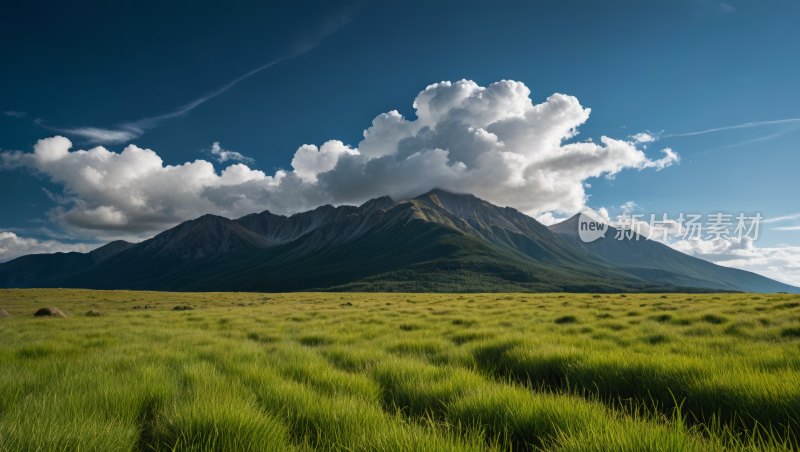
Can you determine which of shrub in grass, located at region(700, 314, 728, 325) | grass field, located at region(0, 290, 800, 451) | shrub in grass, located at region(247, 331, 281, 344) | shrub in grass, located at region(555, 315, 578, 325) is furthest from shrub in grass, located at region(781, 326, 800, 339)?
shrub in grass, located at region(247, 331, 281, 344)

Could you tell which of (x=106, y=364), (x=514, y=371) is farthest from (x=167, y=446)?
(x=514, y=371)

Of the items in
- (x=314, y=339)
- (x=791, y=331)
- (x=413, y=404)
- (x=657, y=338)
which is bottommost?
(x=314, y=339)

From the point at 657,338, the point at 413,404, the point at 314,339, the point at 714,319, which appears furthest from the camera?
the point at 714,319

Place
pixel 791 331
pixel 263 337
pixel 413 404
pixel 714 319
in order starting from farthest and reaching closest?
1. pixel 714 319
2. pixel 263 337
3. pixel 791 331
4. pixel 413 404

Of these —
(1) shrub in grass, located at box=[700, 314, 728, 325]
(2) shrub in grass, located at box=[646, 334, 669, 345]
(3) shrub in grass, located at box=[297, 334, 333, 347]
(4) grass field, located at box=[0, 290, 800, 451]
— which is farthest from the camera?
(1) shrub in grass, located at box=[700, 314, 728, 325]

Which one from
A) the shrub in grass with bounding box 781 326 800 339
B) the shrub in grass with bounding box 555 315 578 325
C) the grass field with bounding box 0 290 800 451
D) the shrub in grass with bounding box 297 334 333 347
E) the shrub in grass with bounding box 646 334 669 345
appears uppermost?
the grass field with bounding box 0 290 800 451

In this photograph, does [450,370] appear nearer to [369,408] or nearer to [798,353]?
[369,408]

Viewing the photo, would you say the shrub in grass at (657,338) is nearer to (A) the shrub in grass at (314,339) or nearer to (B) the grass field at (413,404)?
(B) the grass field at (413,404)

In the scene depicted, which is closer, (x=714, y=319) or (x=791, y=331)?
(x=791, y=331)

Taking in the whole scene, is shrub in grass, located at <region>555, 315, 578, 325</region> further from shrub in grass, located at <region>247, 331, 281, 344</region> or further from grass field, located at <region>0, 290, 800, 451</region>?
shrub in grass, located at <region>247, 331, 281, 344</region>

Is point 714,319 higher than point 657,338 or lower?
lower

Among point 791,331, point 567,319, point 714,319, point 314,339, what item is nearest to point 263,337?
point 314,339

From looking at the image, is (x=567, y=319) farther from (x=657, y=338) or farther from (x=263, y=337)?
(x=263, y=337)

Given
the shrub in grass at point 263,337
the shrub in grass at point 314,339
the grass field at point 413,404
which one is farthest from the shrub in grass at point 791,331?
the shrub in grass at point 263,337
